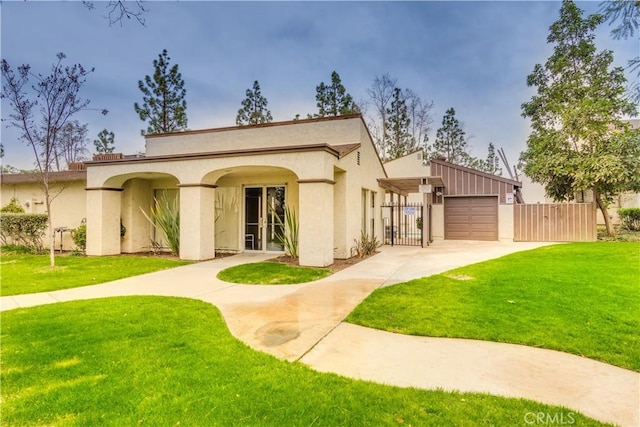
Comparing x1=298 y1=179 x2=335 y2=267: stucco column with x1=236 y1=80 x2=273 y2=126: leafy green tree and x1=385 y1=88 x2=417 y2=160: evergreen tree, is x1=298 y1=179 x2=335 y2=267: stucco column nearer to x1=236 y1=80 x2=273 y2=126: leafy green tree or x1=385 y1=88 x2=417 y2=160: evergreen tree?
x1=236 y1=80 x2=273 y2=126: leafy green tree

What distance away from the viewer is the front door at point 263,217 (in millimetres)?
11527

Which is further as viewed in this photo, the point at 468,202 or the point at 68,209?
the point at 468,202

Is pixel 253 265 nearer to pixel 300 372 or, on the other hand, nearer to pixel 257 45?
pixel 300 372

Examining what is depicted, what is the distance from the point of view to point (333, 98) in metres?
25.6

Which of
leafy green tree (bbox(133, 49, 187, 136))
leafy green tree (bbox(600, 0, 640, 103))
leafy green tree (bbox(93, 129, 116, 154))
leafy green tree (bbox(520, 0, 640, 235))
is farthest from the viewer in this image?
leafy green tree (bbox(93, 129, 116, 154))

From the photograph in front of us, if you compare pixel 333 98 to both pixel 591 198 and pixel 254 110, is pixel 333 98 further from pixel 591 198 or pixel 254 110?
pixel 591 198

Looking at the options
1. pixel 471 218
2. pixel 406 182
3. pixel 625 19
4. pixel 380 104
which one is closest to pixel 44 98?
pixel 625 19

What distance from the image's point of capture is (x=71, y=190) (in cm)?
1302

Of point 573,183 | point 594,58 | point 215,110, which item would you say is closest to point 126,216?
point 215,110

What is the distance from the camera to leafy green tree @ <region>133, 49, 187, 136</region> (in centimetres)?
2234

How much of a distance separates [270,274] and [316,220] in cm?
188

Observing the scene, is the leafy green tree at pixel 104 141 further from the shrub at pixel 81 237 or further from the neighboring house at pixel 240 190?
the shrub at pixel 81 237

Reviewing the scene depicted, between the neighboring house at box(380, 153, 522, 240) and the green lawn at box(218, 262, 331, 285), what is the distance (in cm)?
837

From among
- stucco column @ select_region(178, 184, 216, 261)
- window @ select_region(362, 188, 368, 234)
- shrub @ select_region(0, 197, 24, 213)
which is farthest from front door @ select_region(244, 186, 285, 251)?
shrub @ select_region(0, 197, 24, 213)
